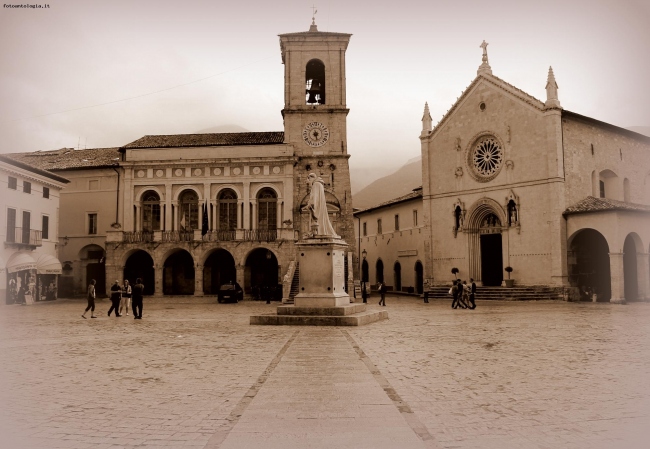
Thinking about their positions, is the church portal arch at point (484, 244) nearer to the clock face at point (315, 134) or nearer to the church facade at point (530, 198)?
the church facade at point (530, 198)

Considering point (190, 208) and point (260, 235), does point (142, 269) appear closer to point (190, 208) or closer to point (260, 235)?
point (190, 208)

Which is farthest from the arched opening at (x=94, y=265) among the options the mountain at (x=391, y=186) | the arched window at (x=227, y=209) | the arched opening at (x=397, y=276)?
the mountain at (x=391, y=186)

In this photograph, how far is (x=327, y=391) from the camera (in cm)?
773

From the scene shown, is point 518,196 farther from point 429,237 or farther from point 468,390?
point 468,390

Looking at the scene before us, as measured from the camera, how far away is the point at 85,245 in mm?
42281

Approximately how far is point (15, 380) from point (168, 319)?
41.3ft

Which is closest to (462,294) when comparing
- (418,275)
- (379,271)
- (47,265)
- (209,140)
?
(418,275)

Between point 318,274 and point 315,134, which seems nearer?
point 318,274

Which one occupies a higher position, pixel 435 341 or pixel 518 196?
pixel 518 196

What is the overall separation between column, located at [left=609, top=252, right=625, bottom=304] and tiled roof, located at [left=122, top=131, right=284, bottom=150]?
23032 mm

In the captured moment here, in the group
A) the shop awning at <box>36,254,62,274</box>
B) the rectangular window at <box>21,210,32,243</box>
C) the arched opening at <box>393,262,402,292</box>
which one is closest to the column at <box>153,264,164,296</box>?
the shop awning at <box>36,254,62,274</box>

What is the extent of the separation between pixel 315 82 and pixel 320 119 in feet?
10.9

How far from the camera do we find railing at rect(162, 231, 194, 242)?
38938 millimetres

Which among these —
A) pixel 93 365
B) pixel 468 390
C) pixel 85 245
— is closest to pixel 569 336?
pixel 468 390
